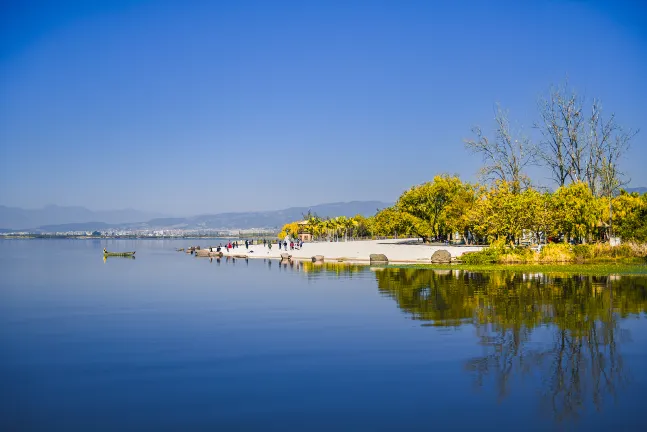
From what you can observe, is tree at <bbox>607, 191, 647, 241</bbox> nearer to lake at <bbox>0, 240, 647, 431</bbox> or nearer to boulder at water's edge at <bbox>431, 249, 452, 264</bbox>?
boulder at water's edge at <bbox>431, 249, 452, 264</bbox>

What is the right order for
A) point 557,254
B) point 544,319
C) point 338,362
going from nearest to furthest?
point 338,362
point 544,319
point 557,254

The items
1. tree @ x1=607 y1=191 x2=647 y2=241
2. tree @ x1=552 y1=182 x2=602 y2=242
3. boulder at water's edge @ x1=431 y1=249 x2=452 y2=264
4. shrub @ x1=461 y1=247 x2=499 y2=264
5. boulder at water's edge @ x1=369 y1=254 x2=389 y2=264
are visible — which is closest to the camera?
shrub @ x1=461 y1=247 x2=499 y2=264

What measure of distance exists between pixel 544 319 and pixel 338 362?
783 centimetres

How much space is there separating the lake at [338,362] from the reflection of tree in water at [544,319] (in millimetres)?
62

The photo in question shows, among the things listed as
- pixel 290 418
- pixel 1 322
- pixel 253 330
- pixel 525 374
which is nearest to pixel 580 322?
pixel 525 374

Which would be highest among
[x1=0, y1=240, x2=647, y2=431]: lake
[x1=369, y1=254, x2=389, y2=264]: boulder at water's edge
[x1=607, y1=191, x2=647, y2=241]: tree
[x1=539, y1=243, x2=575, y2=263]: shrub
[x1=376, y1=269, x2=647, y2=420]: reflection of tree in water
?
[x1=607, y1=191, x2=647, y2=241]: tree

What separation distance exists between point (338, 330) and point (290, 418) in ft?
26.9

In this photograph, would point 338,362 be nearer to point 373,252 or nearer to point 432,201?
point 373,252

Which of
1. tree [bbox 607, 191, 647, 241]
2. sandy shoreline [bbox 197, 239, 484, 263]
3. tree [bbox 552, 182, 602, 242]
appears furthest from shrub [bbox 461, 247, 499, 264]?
tree [bbox 607, 191, 647, 241]

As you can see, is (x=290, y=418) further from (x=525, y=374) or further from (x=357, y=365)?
(x=525, y=374)

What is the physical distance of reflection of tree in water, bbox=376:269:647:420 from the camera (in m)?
11.6

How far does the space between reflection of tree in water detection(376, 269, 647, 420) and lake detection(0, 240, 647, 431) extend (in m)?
0.06

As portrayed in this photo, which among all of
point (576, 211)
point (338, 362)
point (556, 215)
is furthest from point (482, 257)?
point (338, 362)

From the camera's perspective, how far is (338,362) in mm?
13836
